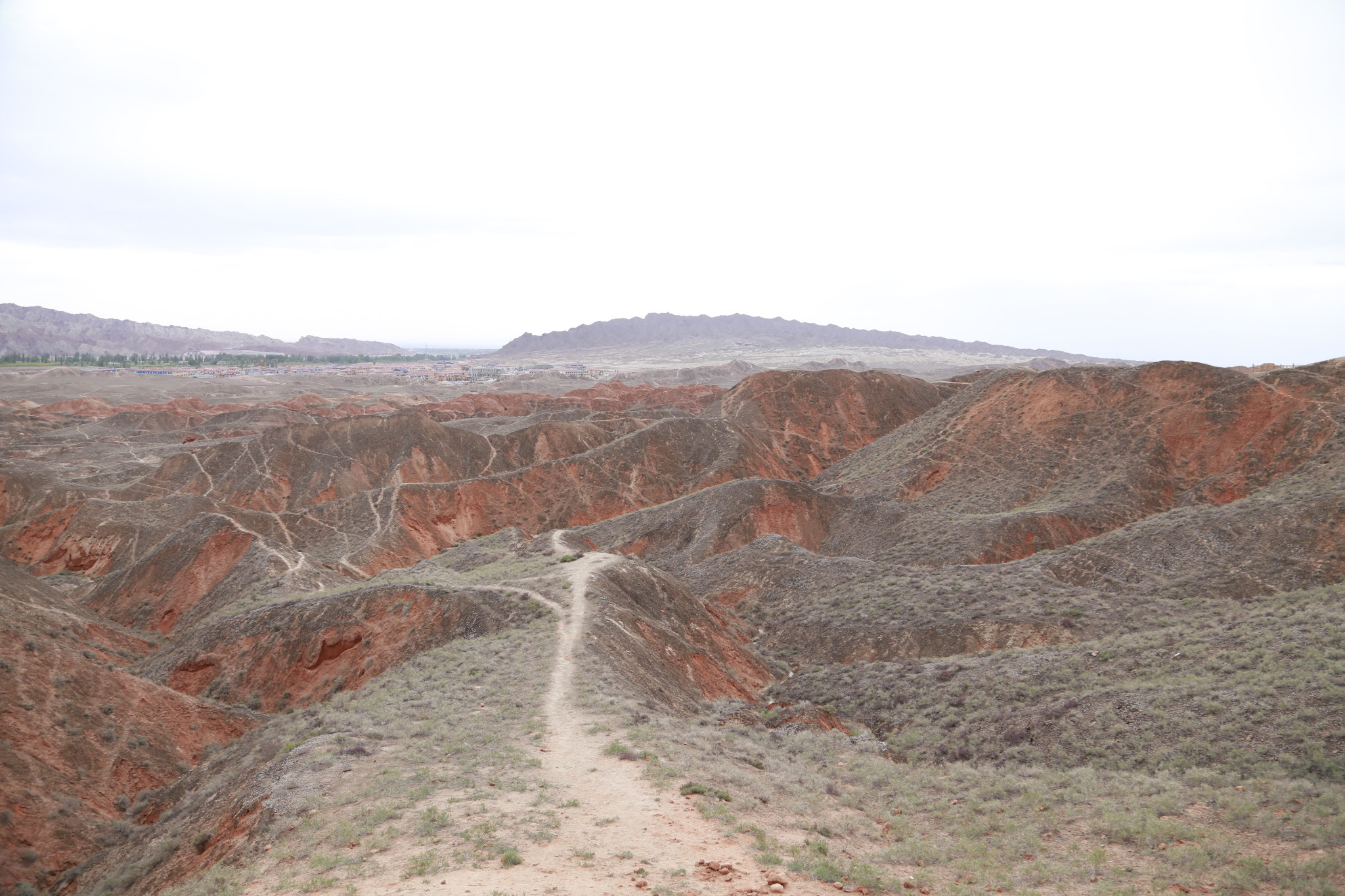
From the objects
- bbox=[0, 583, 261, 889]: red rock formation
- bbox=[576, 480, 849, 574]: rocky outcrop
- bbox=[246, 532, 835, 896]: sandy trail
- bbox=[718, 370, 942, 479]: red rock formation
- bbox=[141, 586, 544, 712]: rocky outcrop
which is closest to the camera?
bbox=[246, 532, 835, 896]: sandy trail

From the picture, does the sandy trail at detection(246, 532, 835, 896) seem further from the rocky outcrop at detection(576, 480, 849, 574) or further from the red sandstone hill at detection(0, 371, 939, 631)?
the rocky outcrop at detection(576, 480, 849, 574)

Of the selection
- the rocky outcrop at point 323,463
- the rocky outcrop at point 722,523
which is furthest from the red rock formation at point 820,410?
the rocky outcrop at point 323,463

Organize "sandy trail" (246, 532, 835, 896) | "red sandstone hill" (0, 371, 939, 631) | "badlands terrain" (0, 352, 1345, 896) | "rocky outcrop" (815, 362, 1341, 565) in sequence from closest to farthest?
1. "sandy trail" (246, 532, 835, 896)
2. "badlands terrain" (0, 352, 1345, 896)
3. "rocky outcrop" (815, 362, 1341, 565)
4. "red sandstone hill" (0, 371, 939, 631)

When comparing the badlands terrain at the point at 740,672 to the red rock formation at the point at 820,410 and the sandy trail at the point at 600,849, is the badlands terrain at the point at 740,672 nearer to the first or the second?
the sandy trail at the point at 600,849

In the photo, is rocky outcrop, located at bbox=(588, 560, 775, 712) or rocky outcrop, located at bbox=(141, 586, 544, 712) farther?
rocky outcrop, located at bbox=(141, 586, 544, 712)

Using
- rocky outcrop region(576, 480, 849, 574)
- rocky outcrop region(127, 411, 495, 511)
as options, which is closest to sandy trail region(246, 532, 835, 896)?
rocky outcrop region(576, 480, 849, 574)

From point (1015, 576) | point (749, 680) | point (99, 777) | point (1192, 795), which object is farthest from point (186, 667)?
point (1015, 576)

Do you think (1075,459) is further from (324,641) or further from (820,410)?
(324,641)

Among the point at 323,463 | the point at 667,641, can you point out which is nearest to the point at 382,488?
the point at 323,463

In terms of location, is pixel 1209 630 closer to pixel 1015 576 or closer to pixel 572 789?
pixel 1015 576
